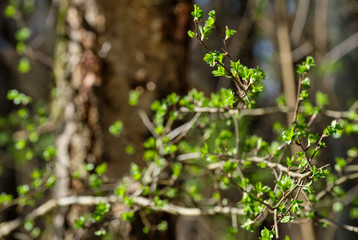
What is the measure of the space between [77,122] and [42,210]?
37 cm

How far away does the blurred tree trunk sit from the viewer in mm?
1512

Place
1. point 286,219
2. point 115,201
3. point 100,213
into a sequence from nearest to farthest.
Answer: point 286,219, point 100,213, point 115,201

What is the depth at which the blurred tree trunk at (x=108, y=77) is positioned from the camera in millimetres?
1512

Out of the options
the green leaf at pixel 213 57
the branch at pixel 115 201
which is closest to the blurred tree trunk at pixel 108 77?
the branch at pixel 115 201

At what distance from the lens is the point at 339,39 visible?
2.94 meters

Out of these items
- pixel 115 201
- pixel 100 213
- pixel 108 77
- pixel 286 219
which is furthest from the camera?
pixel 108 77

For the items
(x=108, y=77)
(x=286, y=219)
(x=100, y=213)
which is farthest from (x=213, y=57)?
(x=108, y=77)

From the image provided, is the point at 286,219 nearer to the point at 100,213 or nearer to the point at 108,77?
the point at 100,213

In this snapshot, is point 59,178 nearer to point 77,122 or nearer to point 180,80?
point 77,122

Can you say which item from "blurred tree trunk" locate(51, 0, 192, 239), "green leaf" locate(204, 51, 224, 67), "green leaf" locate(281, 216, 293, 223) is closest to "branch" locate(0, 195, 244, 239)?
"blurred tree trunk" locate(51, 0, 192, 239)

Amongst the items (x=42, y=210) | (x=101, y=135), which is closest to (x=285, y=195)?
(x=101, y=135)

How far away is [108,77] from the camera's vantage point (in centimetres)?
152

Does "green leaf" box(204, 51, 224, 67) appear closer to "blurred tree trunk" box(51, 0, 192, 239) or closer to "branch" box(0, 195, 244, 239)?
"branch" box(0, 195, 244, 239)

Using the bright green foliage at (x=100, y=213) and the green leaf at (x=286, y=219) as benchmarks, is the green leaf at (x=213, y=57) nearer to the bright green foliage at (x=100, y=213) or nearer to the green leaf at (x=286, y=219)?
the green leaf at (x=286, y=219)
